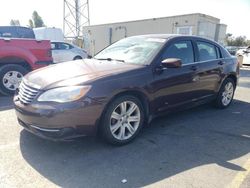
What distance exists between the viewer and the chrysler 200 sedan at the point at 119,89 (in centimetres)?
319

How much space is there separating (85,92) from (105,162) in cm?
93

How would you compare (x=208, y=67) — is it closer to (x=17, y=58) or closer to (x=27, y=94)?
(x=27, y=94)

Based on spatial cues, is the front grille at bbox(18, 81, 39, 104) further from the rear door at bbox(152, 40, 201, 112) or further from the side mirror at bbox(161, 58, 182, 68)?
the side mirror at bbox(161, 58, 182, 68)

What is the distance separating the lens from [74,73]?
3605 mm

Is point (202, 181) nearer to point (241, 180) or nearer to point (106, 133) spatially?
point (241, 180)

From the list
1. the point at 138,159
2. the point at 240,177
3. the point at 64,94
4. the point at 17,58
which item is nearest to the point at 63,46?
the point at 17,58

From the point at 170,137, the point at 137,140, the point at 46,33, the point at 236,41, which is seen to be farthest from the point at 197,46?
the point at 236,41

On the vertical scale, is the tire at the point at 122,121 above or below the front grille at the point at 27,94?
below

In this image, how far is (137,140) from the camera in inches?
155

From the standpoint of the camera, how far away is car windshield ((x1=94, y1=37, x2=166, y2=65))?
4145mm

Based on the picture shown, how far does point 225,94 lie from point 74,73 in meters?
3.82

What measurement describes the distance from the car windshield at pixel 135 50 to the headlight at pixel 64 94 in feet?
3.99

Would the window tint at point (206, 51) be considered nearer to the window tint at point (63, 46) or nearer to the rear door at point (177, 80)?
the rear door at point (177, 80)

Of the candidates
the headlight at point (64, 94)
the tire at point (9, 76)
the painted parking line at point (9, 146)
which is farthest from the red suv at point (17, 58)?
the headlight at point (64, 94)
